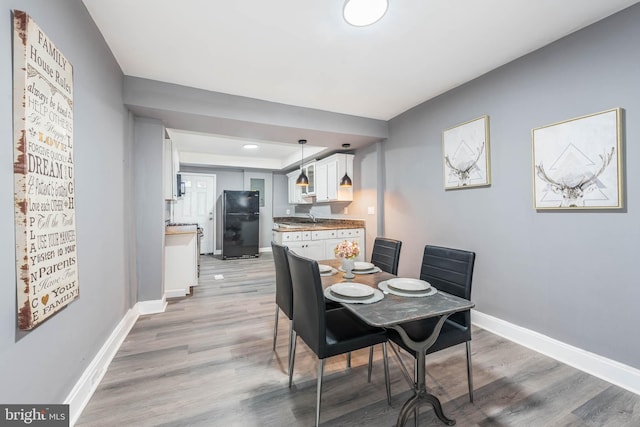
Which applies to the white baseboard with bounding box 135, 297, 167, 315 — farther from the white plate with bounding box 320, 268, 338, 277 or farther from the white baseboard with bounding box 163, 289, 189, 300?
the white plate with bounding box 320, 268, 338, 277

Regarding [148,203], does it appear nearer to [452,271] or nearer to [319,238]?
[319,238]

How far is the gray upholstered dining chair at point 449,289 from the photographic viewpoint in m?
1.56

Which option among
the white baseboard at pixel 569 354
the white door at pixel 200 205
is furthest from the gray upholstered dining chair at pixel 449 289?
the white door at pixel 200 205

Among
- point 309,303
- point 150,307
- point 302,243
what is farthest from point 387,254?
point 150,307

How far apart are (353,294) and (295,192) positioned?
538cm

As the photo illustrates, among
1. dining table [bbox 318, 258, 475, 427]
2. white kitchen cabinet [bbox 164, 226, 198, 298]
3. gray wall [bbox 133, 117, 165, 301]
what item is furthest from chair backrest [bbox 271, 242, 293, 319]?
white kitchen cabinet [bbox 164, 226, 198, 298]

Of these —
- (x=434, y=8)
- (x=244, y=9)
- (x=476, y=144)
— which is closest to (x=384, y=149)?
(x=476, y=144)

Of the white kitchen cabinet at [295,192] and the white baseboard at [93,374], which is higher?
the white kitchen cabinet at [295,192]

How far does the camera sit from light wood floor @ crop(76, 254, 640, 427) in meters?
1.50

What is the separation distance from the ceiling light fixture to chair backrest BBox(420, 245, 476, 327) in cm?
164

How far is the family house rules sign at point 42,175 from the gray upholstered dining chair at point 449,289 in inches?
69.6

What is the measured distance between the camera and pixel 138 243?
2918 millimetres

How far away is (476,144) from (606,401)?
6.85 ft

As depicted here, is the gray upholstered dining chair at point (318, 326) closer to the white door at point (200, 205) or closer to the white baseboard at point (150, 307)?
the white baseboard at point (150, 307)
